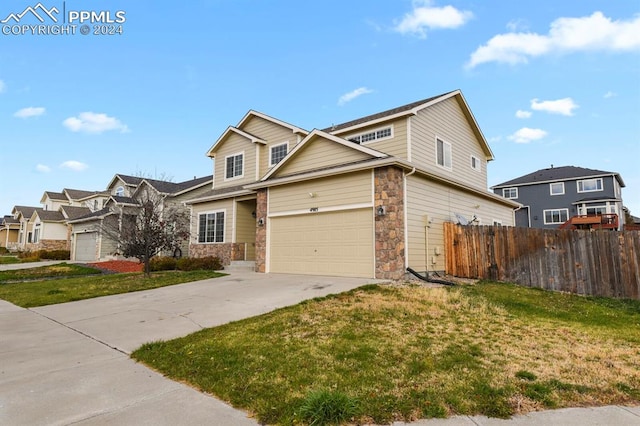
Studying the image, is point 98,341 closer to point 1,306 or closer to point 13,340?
point 13,340

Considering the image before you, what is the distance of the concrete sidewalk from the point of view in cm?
310

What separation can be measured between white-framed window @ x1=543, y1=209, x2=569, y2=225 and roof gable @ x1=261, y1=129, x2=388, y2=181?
3160 centimetres

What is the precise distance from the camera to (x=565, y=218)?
34.0 metres

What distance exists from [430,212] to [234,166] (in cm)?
1148

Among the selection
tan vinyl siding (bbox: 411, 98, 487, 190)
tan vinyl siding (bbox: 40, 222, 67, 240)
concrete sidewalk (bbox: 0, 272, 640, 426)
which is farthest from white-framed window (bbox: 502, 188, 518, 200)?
tan vinyl siding (bbox: 40, 222, 67, 240)

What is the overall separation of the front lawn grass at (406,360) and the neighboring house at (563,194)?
104 ft

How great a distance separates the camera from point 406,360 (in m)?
4.24

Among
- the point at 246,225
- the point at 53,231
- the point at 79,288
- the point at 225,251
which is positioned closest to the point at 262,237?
the point at 246,225

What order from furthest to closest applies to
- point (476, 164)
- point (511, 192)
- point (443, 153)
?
point (511, 192)
point (476, 164)
point (443, 153)

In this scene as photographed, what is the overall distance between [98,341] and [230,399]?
11.6ft

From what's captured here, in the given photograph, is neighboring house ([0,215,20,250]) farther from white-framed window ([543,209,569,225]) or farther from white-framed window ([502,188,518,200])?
white-framed window ([543,209,569,225])

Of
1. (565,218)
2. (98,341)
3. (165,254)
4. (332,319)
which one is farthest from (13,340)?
(565,218)

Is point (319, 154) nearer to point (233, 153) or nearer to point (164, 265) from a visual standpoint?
point (233, 153)
